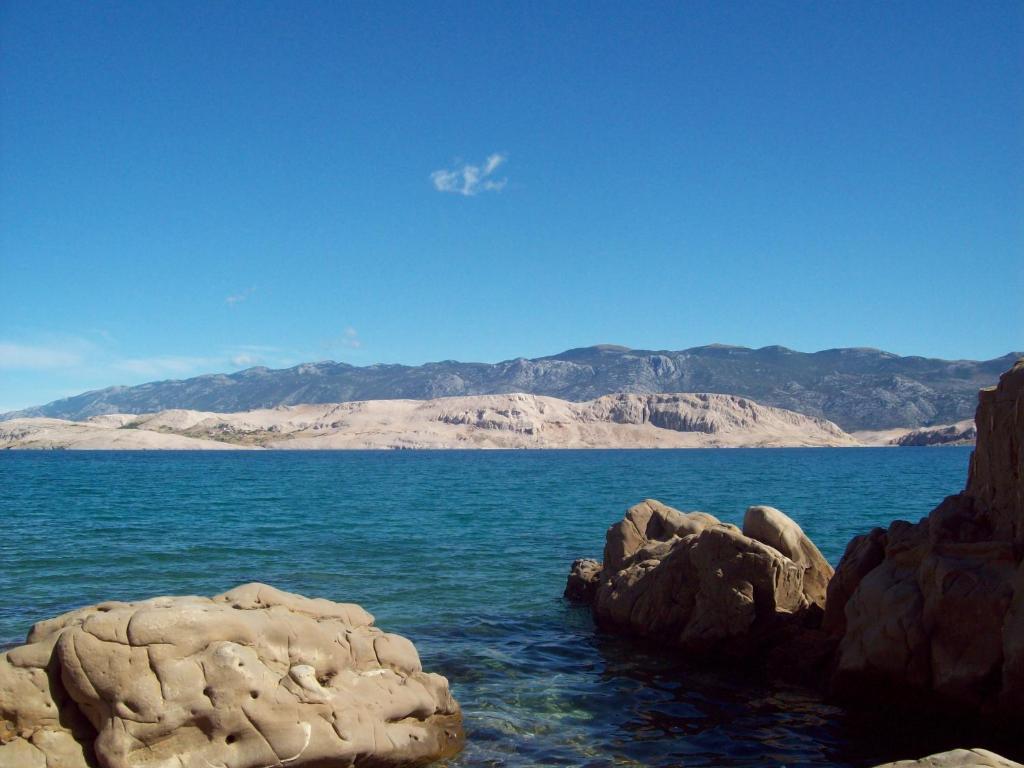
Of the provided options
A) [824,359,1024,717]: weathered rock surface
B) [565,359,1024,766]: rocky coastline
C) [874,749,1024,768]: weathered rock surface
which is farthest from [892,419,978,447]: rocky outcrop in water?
[874,749,1024,768]: weathered rock surface

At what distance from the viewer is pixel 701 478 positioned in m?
73.0

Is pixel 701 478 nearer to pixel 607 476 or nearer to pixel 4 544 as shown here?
pixel 607 476

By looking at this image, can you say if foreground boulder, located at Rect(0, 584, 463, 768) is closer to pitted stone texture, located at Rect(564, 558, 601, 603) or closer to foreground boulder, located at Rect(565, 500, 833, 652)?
foreground boulder, located at Rect(565, 500, 833, 652)

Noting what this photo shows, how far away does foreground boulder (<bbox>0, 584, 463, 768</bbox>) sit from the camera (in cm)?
939

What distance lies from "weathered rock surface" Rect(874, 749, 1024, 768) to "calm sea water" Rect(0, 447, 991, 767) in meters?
4.45

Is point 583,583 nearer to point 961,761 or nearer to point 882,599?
point 882,599

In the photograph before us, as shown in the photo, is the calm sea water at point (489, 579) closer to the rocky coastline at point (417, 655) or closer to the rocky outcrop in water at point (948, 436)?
the rocky coastline at point (417, 655)

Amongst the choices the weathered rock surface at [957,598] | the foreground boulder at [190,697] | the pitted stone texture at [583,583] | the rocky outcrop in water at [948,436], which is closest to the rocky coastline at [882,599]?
the weathered rock surface at [957,598]

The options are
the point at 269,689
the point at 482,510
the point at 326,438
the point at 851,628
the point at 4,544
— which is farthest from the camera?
the point at 326,438

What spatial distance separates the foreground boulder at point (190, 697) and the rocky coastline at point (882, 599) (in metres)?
6.78

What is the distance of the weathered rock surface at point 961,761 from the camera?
692cm

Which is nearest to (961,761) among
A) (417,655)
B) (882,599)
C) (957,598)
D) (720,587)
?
(957,598)

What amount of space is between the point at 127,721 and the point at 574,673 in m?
8.34

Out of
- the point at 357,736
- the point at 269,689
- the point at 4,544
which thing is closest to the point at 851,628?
the point at 357,736
